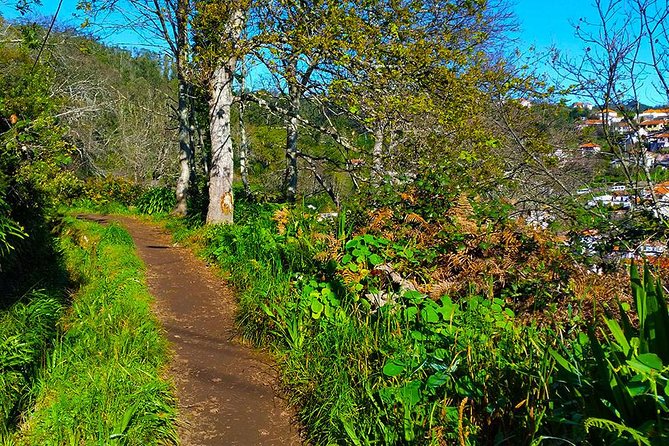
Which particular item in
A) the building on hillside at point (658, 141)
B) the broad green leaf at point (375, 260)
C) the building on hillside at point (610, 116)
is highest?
the building on hillside at point (610, 116)

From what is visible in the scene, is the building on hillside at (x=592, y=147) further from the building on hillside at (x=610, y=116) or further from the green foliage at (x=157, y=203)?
the green foliage at (x=157, y=203)

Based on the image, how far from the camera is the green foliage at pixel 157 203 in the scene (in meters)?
15.3

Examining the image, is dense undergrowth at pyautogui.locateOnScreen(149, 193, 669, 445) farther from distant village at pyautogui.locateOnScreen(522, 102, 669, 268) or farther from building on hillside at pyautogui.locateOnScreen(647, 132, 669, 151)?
building on hillside at pyautogui.locateOnScreen(647, 132, 669, 151)

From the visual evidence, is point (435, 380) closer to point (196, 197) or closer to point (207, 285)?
point (207, 285)

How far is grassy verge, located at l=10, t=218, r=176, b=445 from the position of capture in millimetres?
A: 3000

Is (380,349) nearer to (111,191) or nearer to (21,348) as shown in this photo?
(21,348)

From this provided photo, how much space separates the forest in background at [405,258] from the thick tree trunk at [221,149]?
0.12 ft

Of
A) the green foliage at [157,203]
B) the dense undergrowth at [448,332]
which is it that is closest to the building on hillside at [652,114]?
the dense undergrowth at [448,332]

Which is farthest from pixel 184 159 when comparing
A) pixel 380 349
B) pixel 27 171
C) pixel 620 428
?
pixel 620 428

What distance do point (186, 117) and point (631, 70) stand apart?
39.7 feet

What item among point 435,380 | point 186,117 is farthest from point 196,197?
point 435,380

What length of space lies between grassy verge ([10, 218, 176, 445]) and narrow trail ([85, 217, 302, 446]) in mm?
188

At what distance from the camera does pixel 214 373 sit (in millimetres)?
4219

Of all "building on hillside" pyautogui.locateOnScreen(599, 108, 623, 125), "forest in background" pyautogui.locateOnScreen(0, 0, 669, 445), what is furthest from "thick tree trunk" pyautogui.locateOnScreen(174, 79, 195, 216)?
"building on hillside" pyautogui.locateOnScreen(599, 108, 623, 125)
